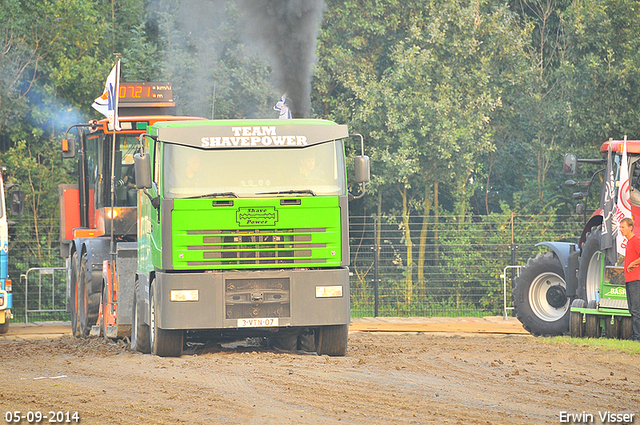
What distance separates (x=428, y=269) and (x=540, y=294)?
24.1ft

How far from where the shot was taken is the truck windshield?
12.5 m

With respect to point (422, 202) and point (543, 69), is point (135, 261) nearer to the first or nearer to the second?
point (422, 202)

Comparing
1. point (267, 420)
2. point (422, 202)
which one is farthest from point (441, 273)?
point (267, 420)

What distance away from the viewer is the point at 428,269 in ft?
80.6

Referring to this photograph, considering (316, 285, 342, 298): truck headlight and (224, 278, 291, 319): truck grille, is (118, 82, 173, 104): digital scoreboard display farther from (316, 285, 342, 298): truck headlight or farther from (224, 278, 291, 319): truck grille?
(316, 285, 342, 298): truck headlight

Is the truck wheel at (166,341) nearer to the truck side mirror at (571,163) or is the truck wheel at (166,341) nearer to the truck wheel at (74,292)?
the truck wheel at (74,292)

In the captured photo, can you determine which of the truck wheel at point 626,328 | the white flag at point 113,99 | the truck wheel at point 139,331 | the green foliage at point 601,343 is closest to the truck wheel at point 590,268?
the truck wheel at point 626,328

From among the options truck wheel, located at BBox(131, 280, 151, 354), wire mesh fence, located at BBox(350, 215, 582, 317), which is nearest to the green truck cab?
truck wheel, located at BBox(131, 280, 151, 354)

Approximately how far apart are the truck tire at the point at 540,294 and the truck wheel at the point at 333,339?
15.9ft

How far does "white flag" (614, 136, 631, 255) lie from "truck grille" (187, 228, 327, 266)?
471 cm

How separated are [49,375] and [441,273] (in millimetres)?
13978

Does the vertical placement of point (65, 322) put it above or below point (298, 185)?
below

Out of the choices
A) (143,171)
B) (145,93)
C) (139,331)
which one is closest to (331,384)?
(143,171)

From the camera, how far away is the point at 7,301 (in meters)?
18.7
